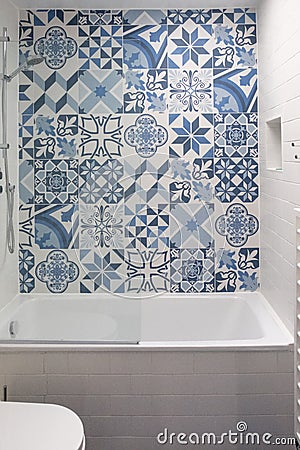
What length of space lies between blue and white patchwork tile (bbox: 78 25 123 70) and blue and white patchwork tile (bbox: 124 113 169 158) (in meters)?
0.40

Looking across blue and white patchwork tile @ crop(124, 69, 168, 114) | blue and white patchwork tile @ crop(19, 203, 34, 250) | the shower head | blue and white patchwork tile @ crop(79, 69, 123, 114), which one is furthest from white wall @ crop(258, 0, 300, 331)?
blue and white patchwork tile @ crop(19, 203, 34, 250)

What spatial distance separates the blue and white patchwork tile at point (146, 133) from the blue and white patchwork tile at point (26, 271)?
0.94 metres

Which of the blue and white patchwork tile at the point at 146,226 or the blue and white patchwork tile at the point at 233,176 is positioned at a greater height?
the blue and white patchwork tile at the point at 233,176

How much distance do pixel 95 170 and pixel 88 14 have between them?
45.1 inches

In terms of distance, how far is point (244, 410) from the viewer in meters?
3.33

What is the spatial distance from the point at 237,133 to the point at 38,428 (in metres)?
2.46

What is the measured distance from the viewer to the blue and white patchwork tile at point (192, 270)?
4.27 meters

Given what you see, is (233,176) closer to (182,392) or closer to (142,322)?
(142,322)

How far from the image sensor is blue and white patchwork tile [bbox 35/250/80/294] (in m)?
4.07

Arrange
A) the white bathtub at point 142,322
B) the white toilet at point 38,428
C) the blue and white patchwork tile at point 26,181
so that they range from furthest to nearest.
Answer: the blue and white patchwork tile at point 26,181, the white bathtub at point 142,322, the white toilet at point 38,428

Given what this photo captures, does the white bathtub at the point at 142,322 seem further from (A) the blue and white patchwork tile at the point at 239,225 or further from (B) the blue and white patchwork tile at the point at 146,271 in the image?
(A) the blue and white patchwork tile at the point at 239,225

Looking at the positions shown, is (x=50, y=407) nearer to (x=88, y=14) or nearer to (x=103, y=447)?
(x=103, y=447)

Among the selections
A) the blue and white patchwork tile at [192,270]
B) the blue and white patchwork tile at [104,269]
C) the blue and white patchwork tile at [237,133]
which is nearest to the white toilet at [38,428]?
the blue and white patchwork tile at [104,269]

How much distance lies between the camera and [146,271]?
4.13 m
